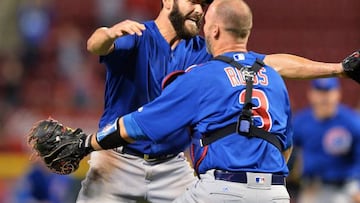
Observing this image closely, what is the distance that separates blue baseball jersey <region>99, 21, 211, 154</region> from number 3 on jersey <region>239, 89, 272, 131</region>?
885 millimetres

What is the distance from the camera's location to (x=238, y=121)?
528 centimetres

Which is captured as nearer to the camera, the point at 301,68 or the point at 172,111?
the point at 172,111

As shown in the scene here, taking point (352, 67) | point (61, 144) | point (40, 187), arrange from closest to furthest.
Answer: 1. point (61, 144)
2. point (352, 67)
3. point (40, 187)

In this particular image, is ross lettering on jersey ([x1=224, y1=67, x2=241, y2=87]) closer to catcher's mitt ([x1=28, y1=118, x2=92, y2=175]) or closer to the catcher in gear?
the catcher in gear

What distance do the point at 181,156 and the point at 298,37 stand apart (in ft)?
35.5

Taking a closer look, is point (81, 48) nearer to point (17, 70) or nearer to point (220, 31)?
point (17, 70)

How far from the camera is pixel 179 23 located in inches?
249

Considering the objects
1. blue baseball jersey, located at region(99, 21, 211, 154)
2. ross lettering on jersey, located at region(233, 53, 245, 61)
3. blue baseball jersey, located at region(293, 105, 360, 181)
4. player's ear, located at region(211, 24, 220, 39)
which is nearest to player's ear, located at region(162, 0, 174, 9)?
blue baseball jersey, located at region(99, 21, 211, 154)

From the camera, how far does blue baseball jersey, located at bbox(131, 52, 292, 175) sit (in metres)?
5.29

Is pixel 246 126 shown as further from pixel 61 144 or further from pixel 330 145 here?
pixel 330 145

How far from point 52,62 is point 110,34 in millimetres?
11497

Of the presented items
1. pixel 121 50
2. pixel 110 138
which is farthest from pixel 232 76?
pixel 121 50

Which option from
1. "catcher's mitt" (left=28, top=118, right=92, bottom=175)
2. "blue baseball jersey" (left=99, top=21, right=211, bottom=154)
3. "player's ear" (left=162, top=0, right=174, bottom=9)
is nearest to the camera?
"catcher's mitt" (left=28, top=118, right=92, bottom=175)

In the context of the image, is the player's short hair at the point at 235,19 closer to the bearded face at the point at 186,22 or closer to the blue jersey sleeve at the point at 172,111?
the blue jersey sleeve at the point at 172,111
